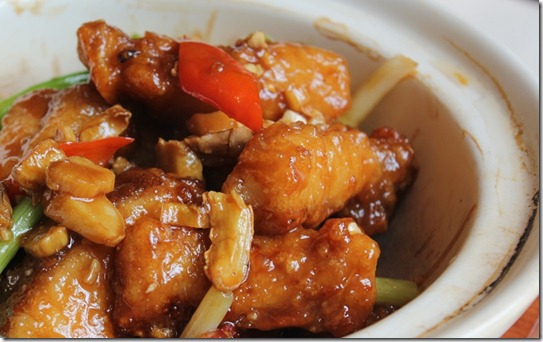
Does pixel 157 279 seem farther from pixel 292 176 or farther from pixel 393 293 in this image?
pixel 393 293

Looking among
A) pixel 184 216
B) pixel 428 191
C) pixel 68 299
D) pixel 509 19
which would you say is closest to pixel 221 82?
pixel 184 216

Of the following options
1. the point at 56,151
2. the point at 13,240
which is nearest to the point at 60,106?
the point at 56,151

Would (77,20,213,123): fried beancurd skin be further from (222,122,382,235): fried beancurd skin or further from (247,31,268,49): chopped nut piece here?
(222,122,382,235): fried beancurd skin

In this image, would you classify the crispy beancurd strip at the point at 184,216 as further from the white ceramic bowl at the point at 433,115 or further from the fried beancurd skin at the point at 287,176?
the white ceramic bowl at the point at 433,115

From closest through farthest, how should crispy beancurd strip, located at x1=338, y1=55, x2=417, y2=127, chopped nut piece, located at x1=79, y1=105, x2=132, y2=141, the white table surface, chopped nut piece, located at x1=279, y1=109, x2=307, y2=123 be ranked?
chopped nut piece, located at x1=79, y1=105, x2=132, y2=141
chopped nut piece, located at x1=279, y1=109, x2=307, y2=123
crispy beancurd strip, located at x1=338, y1=55, x2=417, y2=127
the white table surface

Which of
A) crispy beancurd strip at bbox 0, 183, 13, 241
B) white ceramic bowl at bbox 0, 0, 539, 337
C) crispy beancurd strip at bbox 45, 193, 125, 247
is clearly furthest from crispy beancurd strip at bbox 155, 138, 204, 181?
white ceramic bowl at bbox 0, 0, 539, 337

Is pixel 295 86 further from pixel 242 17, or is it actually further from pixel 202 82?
pixel 242 17
